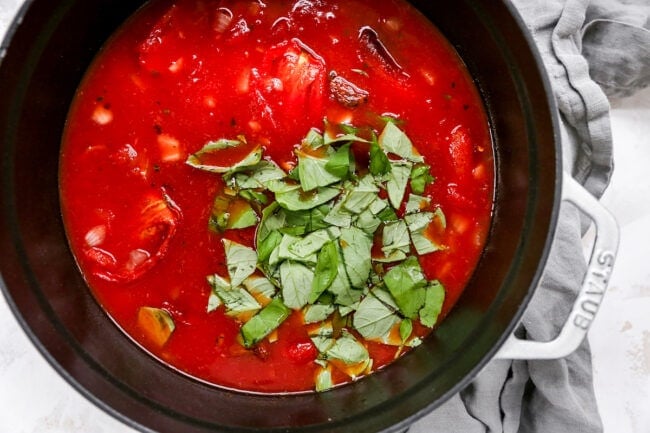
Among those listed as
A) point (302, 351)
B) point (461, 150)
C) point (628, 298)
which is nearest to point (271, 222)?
point (302, 351)

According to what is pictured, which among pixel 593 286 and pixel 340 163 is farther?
pixel 340 163

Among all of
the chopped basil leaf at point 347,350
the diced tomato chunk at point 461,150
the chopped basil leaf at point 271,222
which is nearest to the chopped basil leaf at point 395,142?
the diced tomato chunk at point 461,150

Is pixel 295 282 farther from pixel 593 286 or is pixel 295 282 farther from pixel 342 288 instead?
pixel 593 286

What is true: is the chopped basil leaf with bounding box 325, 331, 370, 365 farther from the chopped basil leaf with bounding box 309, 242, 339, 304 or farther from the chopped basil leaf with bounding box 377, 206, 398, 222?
the chopped basil leaf with bounding box 377, 206, 398, 222

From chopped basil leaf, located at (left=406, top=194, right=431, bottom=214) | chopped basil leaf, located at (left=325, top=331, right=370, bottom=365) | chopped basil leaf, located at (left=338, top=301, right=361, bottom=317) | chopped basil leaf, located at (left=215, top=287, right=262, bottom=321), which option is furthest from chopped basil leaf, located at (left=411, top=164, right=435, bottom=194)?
chopped basil leaf, located at (left=215, top=287, right=262, bottom=321)

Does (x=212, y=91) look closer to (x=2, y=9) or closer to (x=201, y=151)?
(x=201, y=151)

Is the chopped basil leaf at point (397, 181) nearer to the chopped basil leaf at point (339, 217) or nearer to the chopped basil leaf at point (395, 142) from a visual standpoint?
the chopped basil leaf at point (395, 142)
